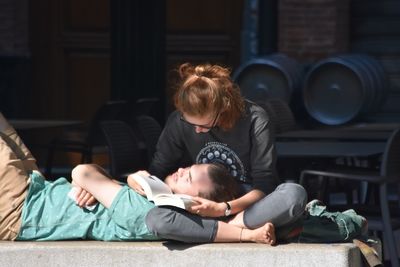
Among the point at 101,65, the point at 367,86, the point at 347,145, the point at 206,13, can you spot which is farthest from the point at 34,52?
the point at 347,145

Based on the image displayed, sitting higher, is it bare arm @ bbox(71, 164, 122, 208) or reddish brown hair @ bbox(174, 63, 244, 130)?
reddish brown hair @ bbox(174, 63, 244, 130)

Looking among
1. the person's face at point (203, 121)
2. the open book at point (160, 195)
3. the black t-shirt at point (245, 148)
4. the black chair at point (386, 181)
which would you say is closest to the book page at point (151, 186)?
the open book at point (160, 195)

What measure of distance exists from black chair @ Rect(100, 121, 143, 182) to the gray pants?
6.51ft

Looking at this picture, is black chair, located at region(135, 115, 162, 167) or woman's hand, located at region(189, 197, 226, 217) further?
black chair, located at region(135, 115, 162, 167)

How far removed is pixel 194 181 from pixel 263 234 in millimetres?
306

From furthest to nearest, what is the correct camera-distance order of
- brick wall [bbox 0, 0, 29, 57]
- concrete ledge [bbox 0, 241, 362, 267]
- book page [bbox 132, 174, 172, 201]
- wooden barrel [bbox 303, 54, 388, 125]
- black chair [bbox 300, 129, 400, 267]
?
brick wall [bbox 0, 0, 29, 57] < wooden barrel [bbox 303, 54, 388, 125] < black chair [bbox 300, 129, 400, 267] < book page [bbox 132, 174, 172, 201] < concrete ledge [bbox 0, 241, 362, 267]

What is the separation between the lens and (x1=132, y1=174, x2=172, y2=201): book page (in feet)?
14.7

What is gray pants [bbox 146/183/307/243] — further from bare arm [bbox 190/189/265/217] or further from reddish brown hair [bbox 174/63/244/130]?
reddish brown hair [bbox 174/63/244/130]

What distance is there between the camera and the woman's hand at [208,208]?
4.43m

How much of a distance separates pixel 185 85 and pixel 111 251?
666mm

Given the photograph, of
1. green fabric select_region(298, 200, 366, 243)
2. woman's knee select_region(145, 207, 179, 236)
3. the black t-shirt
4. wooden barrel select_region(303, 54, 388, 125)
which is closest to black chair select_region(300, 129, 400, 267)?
green fabric select_region(298, 200, 366, 243)

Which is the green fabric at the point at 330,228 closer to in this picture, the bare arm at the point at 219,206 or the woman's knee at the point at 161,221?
the bare arm at the point at 219,206

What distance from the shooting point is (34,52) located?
12.3 m

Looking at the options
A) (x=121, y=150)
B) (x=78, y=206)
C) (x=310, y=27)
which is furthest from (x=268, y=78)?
(x=78, y=206)
